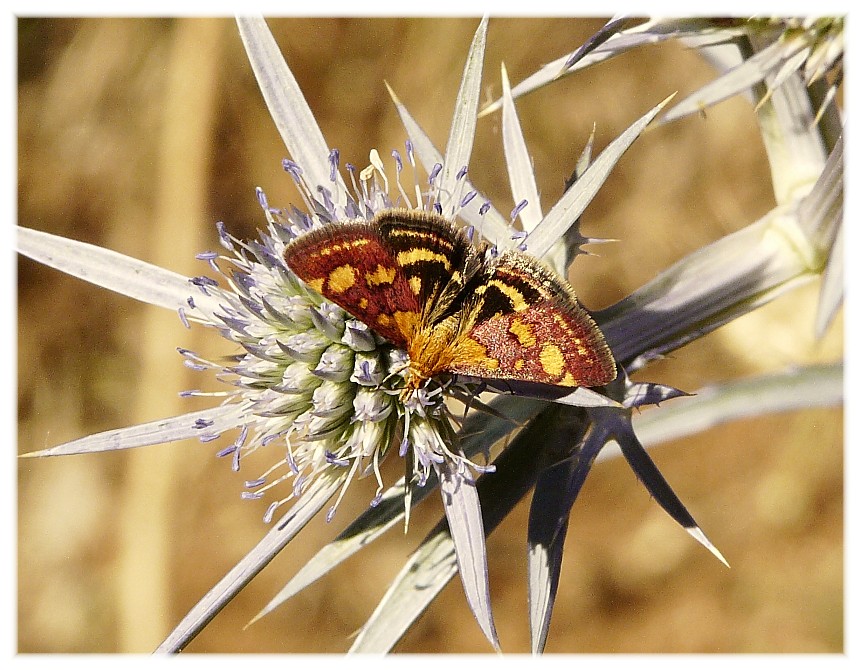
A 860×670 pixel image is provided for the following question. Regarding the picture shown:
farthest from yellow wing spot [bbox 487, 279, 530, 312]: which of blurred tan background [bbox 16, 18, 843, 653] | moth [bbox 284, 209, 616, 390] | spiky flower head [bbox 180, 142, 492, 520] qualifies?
blurred tan background [bbox 16, 18, 843, 653]

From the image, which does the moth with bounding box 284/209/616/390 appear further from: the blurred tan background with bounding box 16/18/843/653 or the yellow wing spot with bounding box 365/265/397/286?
the blurred tan background with bounding box 16/18/843/653

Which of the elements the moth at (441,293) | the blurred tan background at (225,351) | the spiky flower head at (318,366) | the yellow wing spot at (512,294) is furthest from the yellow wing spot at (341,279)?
the blurred tan background at (225,351)

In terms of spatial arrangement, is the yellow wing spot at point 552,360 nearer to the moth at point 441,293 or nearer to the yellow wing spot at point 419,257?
the moth at point 441,293

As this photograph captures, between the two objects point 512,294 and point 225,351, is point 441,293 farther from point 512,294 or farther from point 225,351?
point 225,351

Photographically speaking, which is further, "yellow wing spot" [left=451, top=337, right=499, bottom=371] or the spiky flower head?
the spiky flower head

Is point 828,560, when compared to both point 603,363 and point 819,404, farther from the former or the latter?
point 603,363

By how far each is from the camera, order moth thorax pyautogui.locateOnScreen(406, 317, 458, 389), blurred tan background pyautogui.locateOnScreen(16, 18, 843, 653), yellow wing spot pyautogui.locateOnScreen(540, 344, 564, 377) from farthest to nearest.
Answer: blurred tan background pyautogui.locateOnScreen(16, 18, 843, 653)
moth thorax pyautogui.locateOnScreen(406, 317, 458, 389)
yellow wing spot pyautogui.locateOnScreen(540, 344, 564, 377)

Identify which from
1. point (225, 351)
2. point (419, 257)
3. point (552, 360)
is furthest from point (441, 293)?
point (225, 351)
